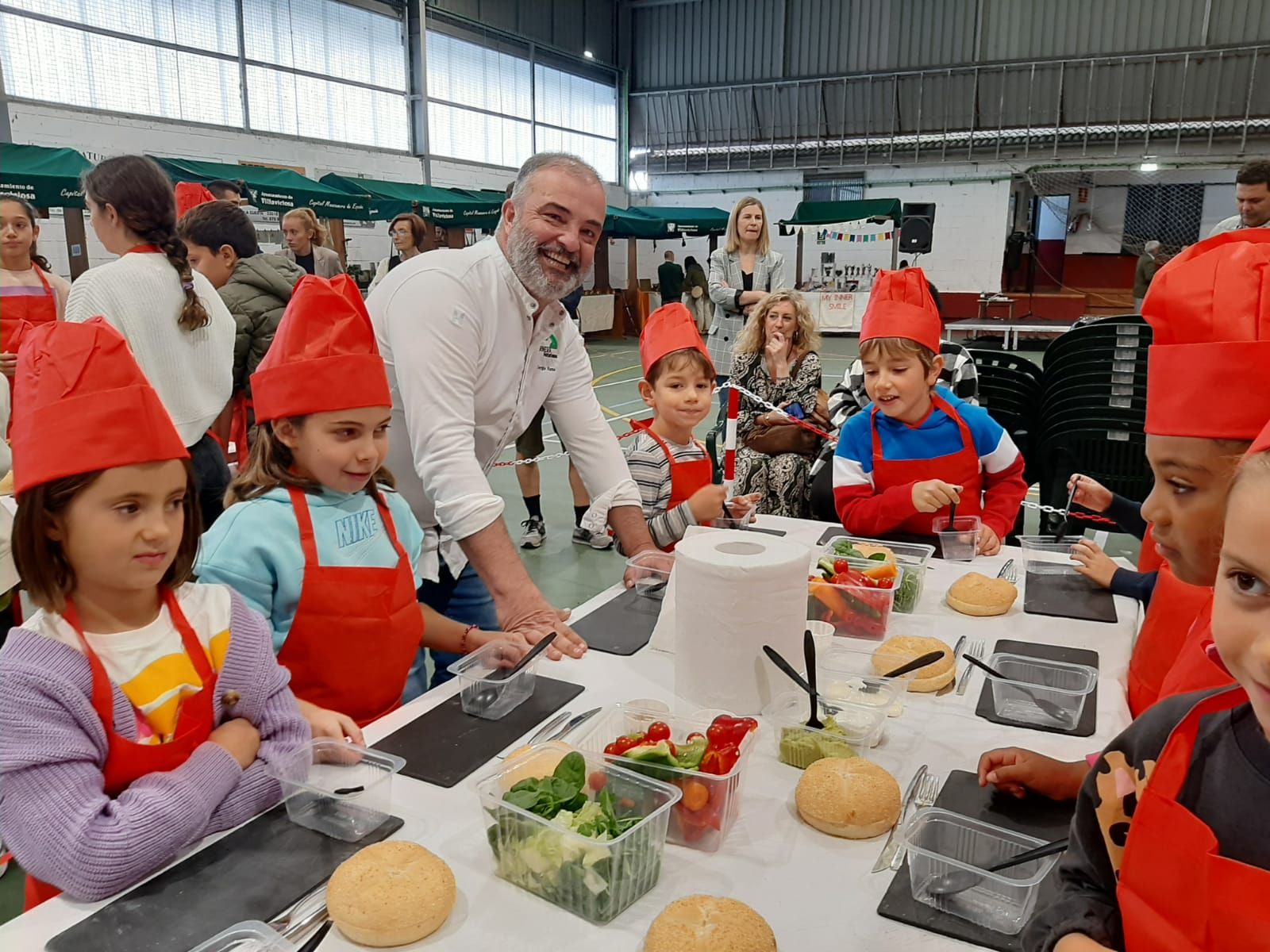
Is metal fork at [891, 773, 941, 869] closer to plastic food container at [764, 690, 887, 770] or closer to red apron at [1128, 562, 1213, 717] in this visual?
plastic food container at [764, 690, 887, 770]

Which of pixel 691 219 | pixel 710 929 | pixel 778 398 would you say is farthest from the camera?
pixel 691 219

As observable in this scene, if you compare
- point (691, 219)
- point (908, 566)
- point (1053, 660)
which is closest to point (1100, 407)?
point (908, 566)

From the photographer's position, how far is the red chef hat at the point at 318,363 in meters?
1.77

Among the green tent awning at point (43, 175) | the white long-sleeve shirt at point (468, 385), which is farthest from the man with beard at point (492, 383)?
the green tent awning at point (43, 175)

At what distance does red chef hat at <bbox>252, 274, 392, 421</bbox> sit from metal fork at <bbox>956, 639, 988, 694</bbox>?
51.1 inches

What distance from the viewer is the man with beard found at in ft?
6.72

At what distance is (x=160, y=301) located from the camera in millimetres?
3221

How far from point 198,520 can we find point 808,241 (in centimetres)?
1810

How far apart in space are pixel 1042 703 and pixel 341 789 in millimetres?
1255

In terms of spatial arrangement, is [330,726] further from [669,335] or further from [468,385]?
[669,335]

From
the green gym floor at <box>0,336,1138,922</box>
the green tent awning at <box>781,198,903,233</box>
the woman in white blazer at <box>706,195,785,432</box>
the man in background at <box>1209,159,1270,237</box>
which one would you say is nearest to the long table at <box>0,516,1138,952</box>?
the green gym floor at <box>0,336,1138,922</box>

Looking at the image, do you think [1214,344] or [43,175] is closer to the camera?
[1214,344]

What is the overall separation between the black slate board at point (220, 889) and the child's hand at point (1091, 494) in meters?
A: 1.92

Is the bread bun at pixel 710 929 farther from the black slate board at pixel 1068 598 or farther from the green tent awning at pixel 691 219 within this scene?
the green tent awning at pixel 691 219
